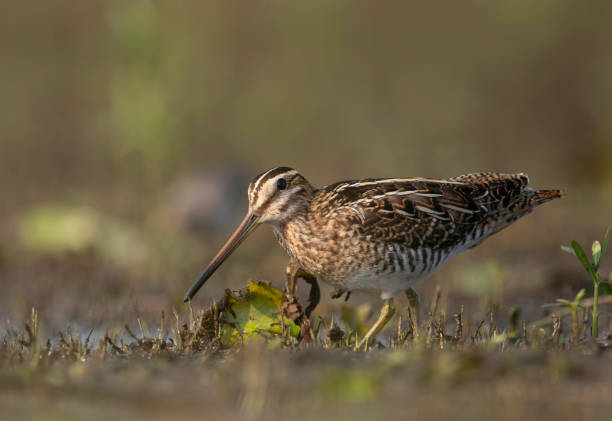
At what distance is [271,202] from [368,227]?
2.03 ft

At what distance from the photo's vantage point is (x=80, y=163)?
13359 millimetres

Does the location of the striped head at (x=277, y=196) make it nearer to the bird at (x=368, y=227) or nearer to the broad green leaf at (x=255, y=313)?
the bird at (x=368, y=227)

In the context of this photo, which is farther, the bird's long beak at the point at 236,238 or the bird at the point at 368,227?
the bird's long beak at the point at 236,238

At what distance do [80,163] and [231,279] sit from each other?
5763mm

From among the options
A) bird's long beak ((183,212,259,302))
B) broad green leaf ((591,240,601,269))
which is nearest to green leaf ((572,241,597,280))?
broad green leaf ((591,240,601,269))

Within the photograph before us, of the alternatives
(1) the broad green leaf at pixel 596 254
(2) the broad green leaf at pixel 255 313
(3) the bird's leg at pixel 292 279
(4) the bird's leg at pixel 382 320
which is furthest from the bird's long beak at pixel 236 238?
(1) the broad green leaf at pixel 596 254

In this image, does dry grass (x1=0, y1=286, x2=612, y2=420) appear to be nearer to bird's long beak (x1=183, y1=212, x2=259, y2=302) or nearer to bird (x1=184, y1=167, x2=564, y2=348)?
bird (x1=184, y1=167, x2=564, y2=348)

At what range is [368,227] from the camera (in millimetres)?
5457

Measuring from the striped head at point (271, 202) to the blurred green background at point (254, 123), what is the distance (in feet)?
6.42

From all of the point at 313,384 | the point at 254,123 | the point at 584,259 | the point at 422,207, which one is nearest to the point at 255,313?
the point at 422,207

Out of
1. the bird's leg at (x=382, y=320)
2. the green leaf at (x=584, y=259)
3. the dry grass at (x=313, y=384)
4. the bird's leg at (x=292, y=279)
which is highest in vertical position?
the bird's leg at (x=292, y=279)

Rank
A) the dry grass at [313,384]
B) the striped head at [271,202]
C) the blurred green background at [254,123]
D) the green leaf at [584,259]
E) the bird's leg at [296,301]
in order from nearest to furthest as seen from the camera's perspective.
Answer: the dry grass at [313,384] < the green leaf at [584,259] < the bird's leg at [296,301] < the striped head at [271,202] < the blurred green background at [254,123]

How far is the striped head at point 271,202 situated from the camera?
18.3ft

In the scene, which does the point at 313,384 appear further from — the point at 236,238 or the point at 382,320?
the point at 236,238
